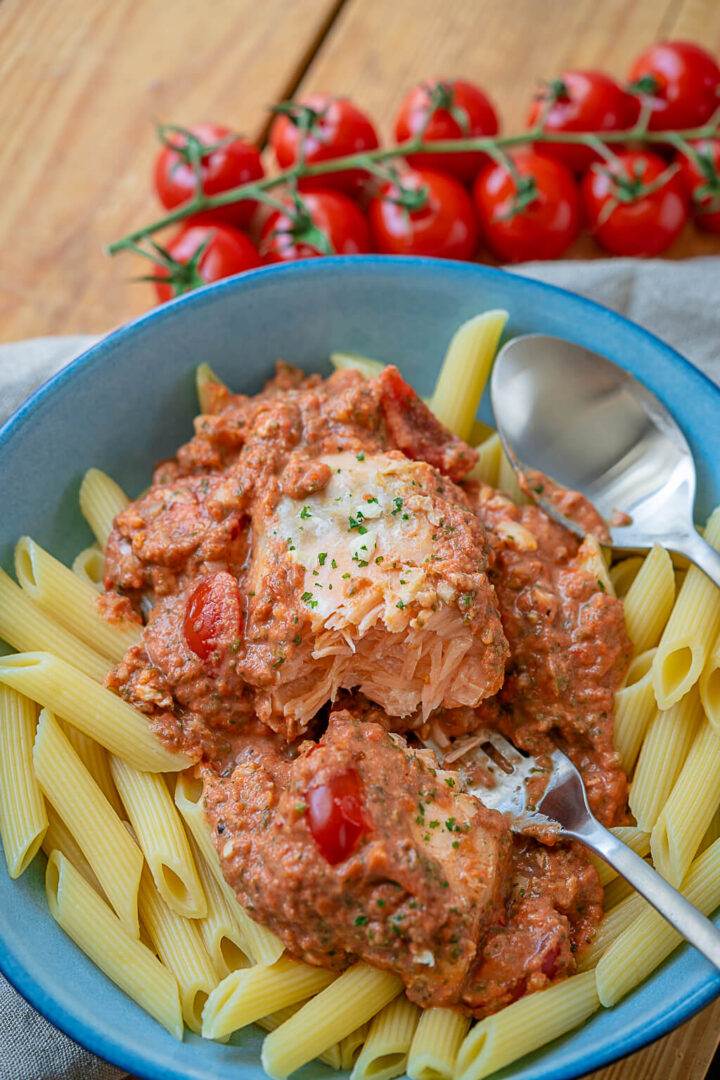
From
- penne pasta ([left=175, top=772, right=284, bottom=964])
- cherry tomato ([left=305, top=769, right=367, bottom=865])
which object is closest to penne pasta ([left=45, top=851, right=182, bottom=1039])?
penne pasta ([left=175, top=772, right=284, bottom=964])

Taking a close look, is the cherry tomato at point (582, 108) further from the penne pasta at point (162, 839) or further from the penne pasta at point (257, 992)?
the penne pasta at point (257, 992)

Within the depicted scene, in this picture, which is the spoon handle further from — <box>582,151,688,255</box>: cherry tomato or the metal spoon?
<box>582,151,688,255</box>: cherry tomato

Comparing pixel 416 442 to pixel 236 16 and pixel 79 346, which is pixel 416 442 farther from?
pixel 236 16

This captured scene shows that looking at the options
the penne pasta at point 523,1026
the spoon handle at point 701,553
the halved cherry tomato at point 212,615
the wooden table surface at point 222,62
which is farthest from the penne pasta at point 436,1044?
the wooden table surface at point 222,62

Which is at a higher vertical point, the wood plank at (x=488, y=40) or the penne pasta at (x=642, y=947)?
the wood plank at (x=488, y=40)

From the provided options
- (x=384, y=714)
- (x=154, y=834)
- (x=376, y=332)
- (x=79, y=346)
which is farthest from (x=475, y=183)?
(x=154, y=834)
